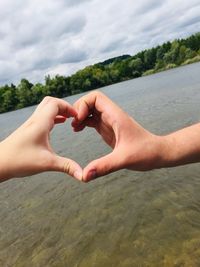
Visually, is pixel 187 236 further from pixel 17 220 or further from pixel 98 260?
pixel 17 220

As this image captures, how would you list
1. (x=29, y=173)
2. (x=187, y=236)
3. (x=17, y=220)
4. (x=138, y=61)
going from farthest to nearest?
(x=138, y=61) < (x=17, y=220) < (x=187, y=236) < (x=29, y=173)

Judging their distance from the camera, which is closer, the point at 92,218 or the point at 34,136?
the point at 34,136

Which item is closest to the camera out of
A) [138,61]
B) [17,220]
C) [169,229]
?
[169,229]

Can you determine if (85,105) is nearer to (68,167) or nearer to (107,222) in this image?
(68,167)

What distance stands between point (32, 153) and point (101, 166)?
53 centimetres

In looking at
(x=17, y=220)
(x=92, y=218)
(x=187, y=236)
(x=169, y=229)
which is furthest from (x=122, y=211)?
(x=17, y=220)

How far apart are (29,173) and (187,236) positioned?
498 cm

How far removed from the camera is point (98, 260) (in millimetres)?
6762

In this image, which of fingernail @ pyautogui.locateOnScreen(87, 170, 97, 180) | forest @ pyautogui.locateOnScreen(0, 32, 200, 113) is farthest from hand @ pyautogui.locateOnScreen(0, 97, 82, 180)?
forest @ pyautogui.locateOnScreen(0, 32, 200, 113)

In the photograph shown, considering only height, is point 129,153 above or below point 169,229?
above

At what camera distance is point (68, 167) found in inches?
92.4

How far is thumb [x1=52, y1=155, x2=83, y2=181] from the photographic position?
229 cm

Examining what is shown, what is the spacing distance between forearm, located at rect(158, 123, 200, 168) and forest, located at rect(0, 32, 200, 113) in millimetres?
102872

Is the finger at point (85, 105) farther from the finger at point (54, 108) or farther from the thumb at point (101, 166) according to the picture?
the thumb at point (101, 166)
